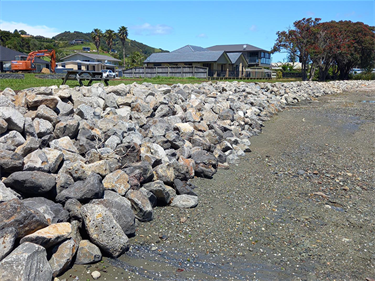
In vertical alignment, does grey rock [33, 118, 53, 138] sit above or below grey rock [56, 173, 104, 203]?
above

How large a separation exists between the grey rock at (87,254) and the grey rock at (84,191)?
2.24 feet

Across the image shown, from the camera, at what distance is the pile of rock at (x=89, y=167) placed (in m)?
3.42

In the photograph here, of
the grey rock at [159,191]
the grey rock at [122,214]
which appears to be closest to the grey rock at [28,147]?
the grey rock at [122,214]

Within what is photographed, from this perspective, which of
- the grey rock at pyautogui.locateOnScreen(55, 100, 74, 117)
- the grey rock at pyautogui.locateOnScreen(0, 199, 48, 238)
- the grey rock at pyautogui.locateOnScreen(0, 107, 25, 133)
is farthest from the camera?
the grey rock at pyautogui.locateOnScreen(55, 100, 74, 117)

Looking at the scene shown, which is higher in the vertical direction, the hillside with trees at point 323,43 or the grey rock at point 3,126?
the hillside with trees at point 323,43

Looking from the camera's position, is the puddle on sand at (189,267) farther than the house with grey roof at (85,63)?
No

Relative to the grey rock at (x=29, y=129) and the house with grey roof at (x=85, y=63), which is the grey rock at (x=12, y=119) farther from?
the house with grey roof at (x=85, y=63)

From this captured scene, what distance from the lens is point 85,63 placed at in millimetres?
54250

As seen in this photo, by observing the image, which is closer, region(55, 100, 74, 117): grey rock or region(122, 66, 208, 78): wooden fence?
region(55, 100, 74, 117): grey rock

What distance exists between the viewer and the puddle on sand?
3643mm

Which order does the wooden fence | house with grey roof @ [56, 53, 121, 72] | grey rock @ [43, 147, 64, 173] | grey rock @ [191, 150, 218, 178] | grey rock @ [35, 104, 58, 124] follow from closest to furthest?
grey rock @ [43, 147, 64, 173], grey rock @ [35, 104, 58, 124], grey rock @ [191, 150, 218, 178], the wooden fence, house with grey roof @ [56, 53, 121, 72]

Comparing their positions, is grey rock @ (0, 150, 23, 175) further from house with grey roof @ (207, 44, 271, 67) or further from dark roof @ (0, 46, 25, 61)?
house with grey roof @ (207, 44, 271, 67)

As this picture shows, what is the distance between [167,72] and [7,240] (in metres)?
24.7

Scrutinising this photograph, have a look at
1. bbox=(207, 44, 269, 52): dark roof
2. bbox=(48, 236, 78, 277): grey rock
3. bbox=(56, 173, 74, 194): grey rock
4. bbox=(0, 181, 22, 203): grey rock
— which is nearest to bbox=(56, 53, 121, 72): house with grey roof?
bbox=(207, 44, 269, 52): dark roof
